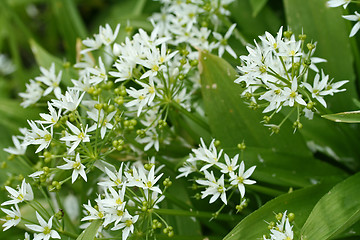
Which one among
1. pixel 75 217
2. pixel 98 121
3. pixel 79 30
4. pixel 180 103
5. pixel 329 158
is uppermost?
pixel 79 30

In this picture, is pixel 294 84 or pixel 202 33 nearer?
pixel 294 84

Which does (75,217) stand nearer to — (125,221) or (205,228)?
(205,228)

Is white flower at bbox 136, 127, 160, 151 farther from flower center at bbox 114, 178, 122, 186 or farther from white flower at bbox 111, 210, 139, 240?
white flower at bbox 111, 210, 139, 240

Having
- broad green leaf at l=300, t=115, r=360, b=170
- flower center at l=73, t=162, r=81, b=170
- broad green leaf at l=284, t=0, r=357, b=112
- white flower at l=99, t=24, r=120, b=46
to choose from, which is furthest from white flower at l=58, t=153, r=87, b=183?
broad green leaf at l=284, t=0, r=357, b=112

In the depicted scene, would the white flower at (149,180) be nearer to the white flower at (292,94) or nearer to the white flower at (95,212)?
the white flower at (95,212)

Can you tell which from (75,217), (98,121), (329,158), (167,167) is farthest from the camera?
(75,217)

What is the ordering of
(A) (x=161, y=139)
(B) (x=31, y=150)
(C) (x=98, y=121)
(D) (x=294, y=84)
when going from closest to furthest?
1. (D) (x=294, y=84)
2. (C) (x=98, y=121)
3. (A) (x=161, y=139)
4. (B) (x=31, y=150)

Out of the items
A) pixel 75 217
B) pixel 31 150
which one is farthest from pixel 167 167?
pixel 31 150
